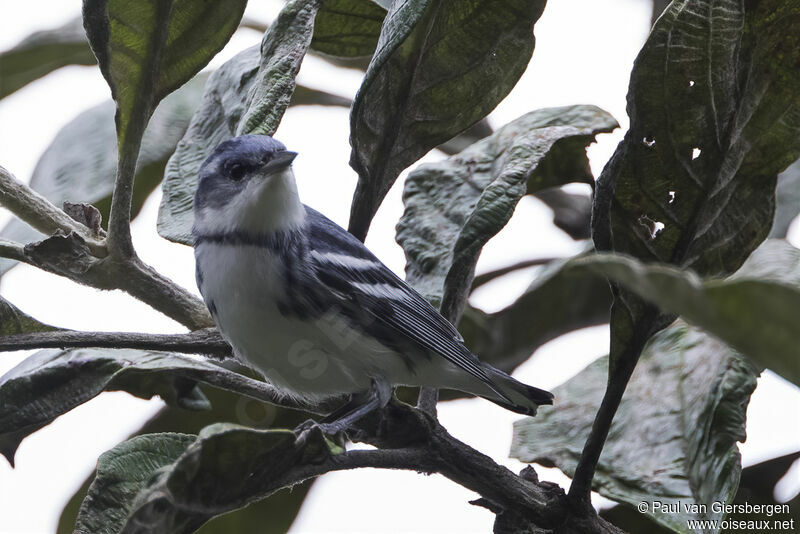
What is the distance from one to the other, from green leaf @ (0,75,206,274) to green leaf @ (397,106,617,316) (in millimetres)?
705

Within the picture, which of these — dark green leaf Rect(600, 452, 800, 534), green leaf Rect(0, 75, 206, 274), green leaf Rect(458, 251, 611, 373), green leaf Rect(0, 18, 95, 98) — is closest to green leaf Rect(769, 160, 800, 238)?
green leaf Rect(458, 251, 611, 373)

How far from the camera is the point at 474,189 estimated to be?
5.91ft

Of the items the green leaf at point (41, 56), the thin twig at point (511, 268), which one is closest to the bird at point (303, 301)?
the thin twig at point (511, 268)

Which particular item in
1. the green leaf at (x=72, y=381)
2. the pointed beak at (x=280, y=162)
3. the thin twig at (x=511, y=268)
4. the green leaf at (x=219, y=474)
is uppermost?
the thin twig at (x=511, y=268)

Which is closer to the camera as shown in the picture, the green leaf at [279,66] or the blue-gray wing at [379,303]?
the green leaf at [279,66]

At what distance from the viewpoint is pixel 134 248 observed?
1.53m

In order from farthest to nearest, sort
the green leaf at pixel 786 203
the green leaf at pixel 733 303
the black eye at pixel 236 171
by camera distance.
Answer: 1. the green leaf at pixel 786 203
2. the black eye at pixel 236 171
3. the green leaf at pixel 733 303

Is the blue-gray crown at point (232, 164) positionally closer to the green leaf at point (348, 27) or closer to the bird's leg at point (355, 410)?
the green leaf at point (348, 27)

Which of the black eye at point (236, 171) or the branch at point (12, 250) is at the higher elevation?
the black eye at point (236, 171)

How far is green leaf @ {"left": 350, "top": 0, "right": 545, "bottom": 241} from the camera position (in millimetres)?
1545

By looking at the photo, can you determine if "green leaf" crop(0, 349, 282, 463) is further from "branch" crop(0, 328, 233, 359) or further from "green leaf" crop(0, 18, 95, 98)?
"green leaf" crop(0, 18, 95, 98)

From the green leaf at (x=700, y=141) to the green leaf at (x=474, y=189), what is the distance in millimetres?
173

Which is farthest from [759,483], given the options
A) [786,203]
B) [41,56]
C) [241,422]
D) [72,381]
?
[41,56]

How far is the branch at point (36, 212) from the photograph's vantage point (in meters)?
1.57
